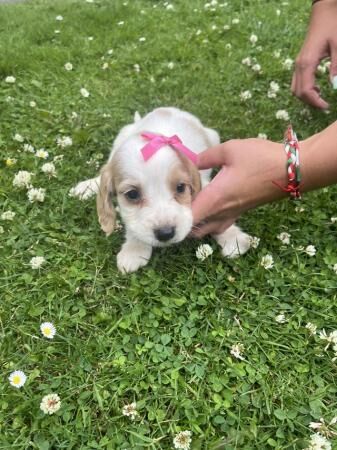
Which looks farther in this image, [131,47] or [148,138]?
[131,47]

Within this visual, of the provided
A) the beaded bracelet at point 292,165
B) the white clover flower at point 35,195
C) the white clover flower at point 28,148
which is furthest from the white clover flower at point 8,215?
the beaded bracelet at point 292,165

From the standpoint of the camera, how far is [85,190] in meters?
3.83

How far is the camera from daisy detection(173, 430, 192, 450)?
238cm

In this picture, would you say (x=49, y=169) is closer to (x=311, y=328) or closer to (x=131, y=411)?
(x=131, y=411)

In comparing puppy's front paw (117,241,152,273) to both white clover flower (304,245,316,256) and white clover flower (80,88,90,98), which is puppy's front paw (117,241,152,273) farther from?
white clover flower (80,88,90,98)

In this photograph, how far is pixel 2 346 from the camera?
2.89 meters

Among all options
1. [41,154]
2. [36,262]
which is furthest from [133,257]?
[41,154]

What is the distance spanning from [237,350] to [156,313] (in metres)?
0.55

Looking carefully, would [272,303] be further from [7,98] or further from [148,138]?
[7,98]

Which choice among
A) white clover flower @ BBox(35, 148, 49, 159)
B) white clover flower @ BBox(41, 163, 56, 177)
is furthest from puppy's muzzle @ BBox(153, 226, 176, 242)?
white clover flower @ BBox(35, 148, 49, 159)

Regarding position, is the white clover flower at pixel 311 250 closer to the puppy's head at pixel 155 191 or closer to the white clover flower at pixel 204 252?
the white clover flower at pixel 204 252

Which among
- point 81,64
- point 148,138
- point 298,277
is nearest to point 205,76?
point 81,64

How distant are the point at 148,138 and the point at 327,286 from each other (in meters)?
1.48

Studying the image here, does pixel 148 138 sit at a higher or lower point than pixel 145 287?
higher
